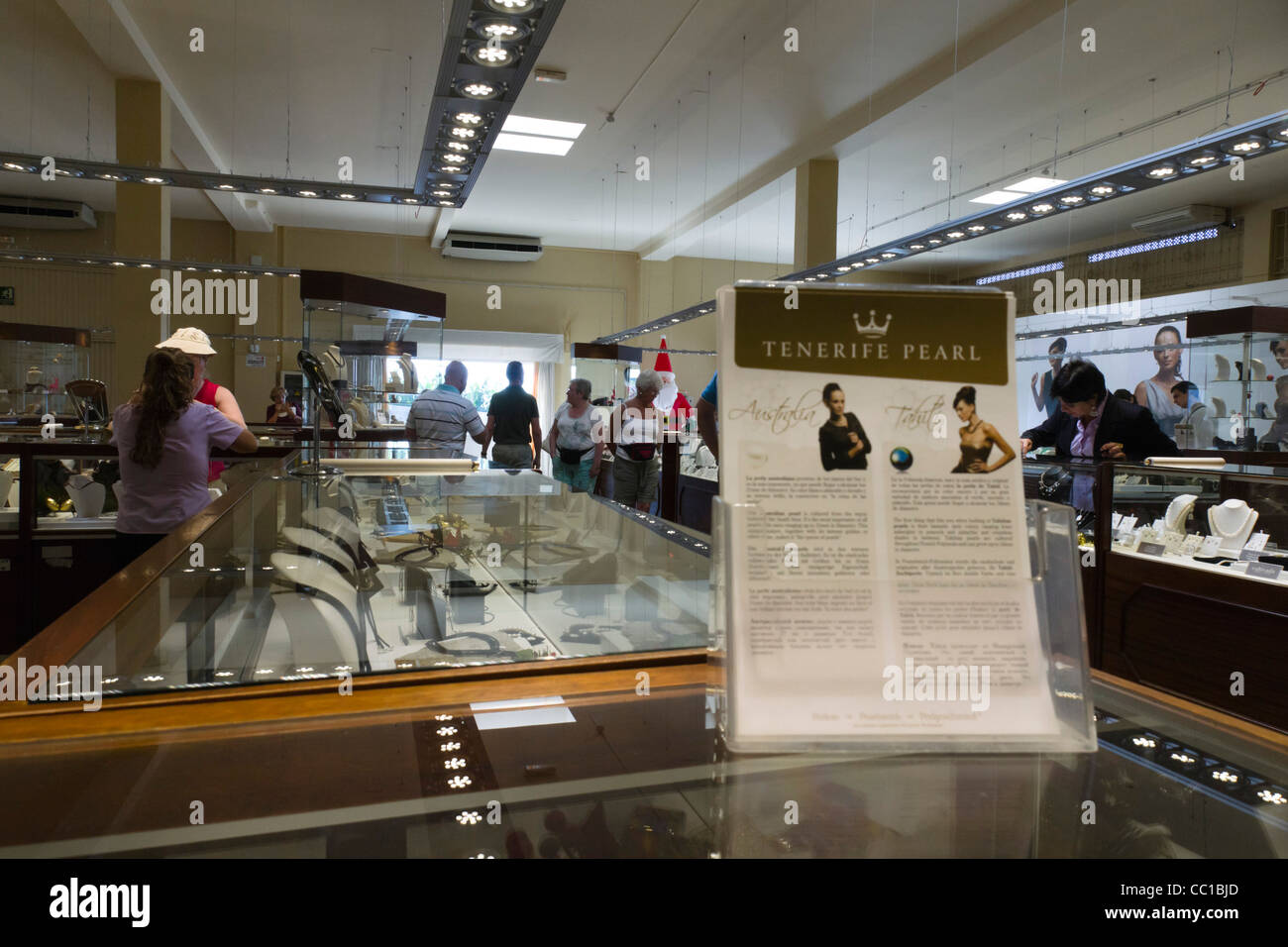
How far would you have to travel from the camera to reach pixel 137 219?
791 centimetres

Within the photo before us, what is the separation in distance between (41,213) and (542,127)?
8.15 metres

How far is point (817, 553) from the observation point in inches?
29.7

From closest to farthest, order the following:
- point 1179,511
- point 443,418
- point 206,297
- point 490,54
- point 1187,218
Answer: point 1179,511 → point 490,54 → point 443,418 → point 1187,218 → point 206,297

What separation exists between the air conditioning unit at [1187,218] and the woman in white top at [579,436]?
324 inches

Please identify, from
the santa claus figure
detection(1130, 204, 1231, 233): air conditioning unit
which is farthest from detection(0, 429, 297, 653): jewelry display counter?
detection(1130, 204, 1231, 233): air conditioning unit

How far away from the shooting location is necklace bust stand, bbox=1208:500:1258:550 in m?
3.39

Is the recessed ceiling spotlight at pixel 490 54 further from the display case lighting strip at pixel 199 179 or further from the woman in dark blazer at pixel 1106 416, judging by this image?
the woman in dark blazer at pixel 1106 416

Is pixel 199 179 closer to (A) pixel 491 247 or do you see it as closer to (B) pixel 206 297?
(B) pixel 206 297

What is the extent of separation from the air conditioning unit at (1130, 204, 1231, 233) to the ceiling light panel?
30.7 feet

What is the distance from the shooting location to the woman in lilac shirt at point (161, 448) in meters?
3.54

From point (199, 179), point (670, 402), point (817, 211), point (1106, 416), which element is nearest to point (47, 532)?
point (199, 179)

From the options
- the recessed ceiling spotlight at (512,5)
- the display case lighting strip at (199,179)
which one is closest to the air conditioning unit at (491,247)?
the display case lighting strip at (199,179)

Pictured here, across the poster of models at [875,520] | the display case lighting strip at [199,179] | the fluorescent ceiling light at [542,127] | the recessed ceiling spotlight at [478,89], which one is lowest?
the poster of models at [875,520]
